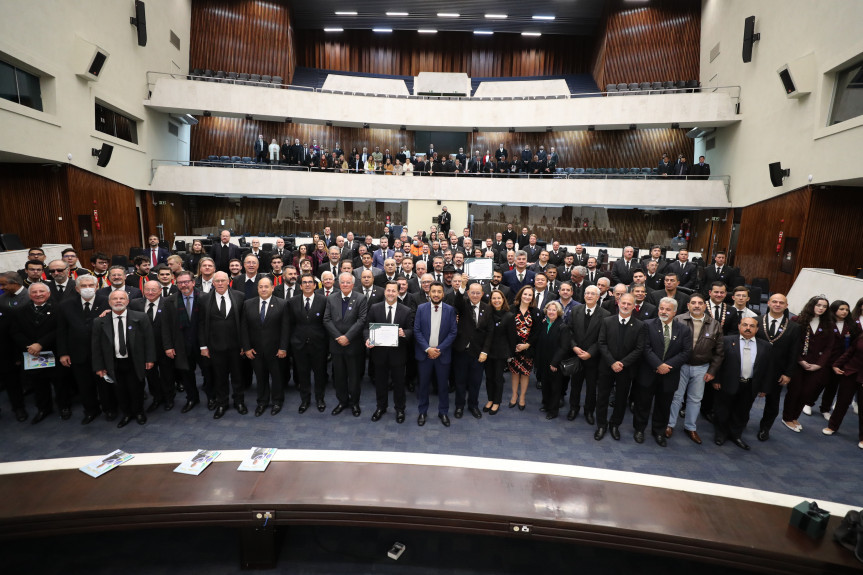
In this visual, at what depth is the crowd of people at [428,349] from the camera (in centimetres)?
457

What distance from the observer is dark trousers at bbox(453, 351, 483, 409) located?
504 centimetres

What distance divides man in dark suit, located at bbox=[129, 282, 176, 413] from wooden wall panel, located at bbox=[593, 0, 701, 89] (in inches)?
778

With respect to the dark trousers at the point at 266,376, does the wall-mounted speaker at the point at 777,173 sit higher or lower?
higher

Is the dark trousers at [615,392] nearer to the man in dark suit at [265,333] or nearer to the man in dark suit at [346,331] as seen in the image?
the man in dark suit at [346,331]

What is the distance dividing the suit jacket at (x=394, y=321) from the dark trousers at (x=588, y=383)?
2.16m

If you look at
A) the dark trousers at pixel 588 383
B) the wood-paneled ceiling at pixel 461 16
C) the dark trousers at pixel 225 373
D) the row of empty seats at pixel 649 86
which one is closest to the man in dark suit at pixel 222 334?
the dark trousers at pixel 225 373

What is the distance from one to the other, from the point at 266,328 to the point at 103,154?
1115cm

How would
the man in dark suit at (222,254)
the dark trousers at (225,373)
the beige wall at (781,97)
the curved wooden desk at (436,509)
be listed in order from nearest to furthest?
the curved wooden desk at (436,509)
the dark trousers at (225,373)
the man in dark suit at (222,254)
the beige wall at (781,97)

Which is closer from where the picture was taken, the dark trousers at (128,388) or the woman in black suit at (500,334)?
the dark trousers at (128,388)

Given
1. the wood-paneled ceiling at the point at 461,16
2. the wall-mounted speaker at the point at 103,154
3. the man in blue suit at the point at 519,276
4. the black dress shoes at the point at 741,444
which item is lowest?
the black dress shoes at the point at 741,444

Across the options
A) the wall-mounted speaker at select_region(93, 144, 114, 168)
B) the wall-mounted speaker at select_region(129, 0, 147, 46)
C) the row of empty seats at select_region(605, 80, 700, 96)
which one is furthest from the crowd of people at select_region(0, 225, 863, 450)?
the row of empty seats at select_region(605, 80, 700, 96)

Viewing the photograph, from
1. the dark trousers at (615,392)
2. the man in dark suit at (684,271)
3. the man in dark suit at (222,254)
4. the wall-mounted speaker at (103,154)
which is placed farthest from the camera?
the wall-mounted speaker at (103,154)

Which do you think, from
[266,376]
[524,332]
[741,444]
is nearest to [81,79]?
[266,376]

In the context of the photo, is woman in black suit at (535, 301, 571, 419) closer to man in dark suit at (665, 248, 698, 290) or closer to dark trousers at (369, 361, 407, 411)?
dark trousers at (369, 361, 407, 411)
